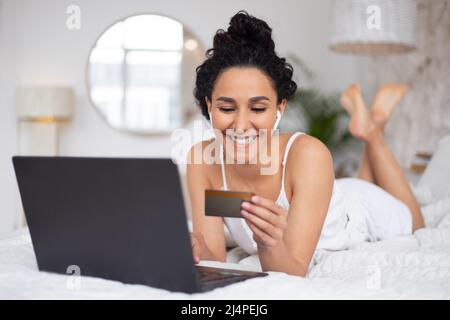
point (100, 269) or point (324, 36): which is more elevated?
point (324, 36)

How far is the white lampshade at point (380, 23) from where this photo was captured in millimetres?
4031

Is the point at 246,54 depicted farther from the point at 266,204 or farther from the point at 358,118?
the point at 358,118

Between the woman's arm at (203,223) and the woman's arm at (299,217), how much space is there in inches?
11.0

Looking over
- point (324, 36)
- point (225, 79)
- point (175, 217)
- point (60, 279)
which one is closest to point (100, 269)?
point (60, 279)

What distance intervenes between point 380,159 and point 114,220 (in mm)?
1974

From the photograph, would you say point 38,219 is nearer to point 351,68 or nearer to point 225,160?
point 225,160

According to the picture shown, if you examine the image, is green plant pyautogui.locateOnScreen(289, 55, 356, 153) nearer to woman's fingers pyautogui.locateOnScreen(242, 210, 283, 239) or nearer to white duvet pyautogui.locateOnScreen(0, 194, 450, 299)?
white duvet pyautogui.locateOnScreen(0, 194, 450, 299)

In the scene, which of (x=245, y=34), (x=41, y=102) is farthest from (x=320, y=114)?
(x=245, y=34)

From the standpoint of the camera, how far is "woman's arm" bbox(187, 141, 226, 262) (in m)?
1.85

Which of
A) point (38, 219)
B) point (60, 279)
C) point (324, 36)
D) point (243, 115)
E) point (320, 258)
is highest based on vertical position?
point (324, 36)

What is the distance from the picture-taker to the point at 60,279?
1.24 m

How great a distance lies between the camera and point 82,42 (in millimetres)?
5383

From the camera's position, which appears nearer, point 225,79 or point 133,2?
point 225,79
